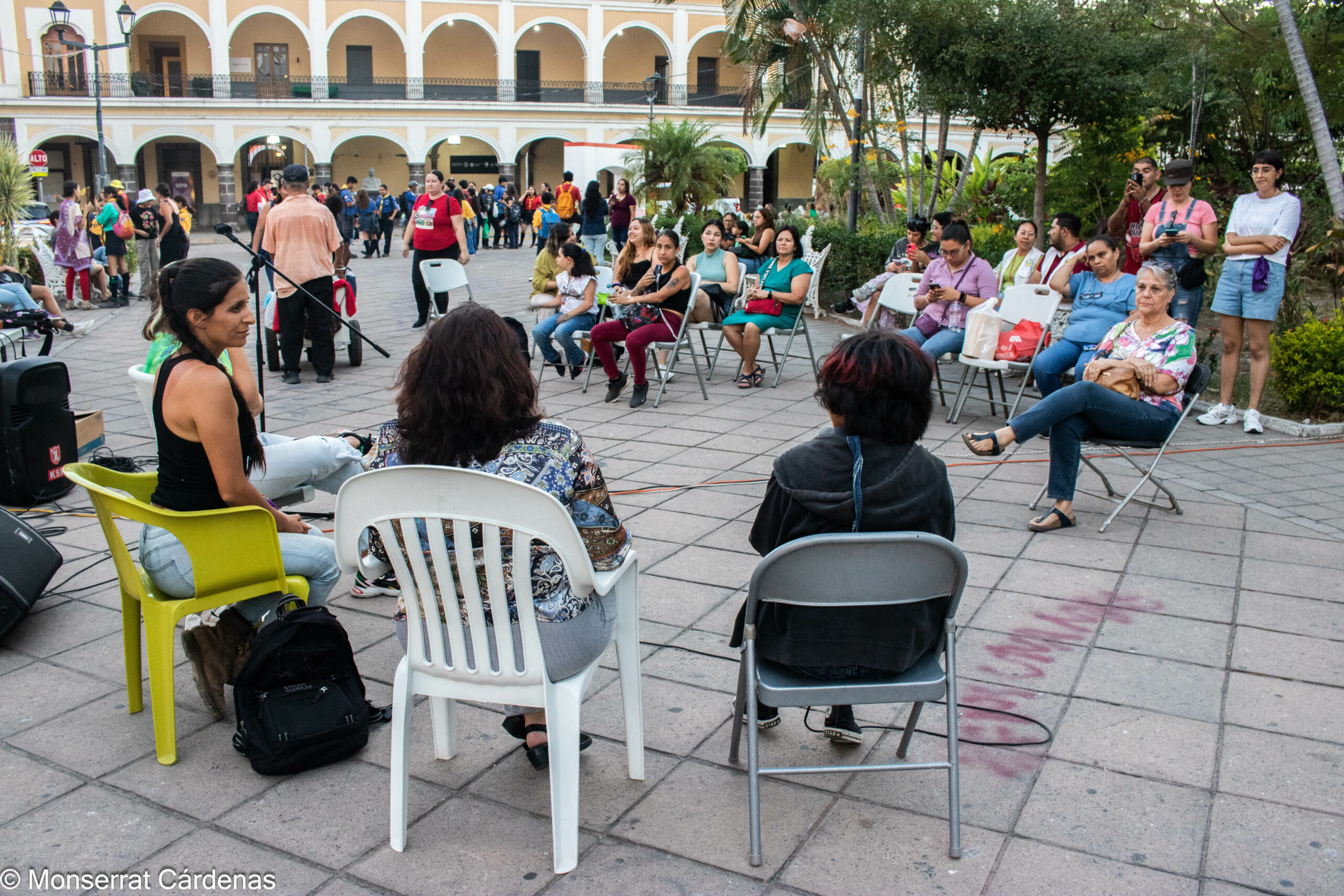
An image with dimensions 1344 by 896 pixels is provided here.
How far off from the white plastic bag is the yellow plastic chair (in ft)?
14.9

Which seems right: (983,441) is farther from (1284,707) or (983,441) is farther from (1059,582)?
(1284,707)

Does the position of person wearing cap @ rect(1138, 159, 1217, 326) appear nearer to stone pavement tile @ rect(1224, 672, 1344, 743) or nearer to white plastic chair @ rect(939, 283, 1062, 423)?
white plastic chair @ rect(939, 283, 1062, 423)

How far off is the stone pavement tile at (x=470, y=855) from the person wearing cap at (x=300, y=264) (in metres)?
5.71

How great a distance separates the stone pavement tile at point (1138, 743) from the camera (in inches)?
106

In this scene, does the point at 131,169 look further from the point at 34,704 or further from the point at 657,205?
the point at 34,704

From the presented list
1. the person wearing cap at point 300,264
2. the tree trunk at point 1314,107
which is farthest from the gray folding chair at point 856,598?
the tree trunk at point 1314,107

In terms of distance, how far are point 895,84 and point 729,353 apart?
18.8ft

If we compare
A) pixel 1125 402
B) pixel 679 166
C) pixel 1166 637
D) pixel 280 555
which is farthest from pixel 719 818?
pixel 679 166

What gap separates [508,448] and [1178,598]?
2665 mm

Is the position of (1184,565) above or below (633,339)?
below

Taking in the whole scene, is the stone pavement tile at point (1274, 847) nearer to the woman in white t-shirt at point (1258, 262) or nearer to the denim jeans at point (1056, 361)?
the denim jeans at point (1056, 361)

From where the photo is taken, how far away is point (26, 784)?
8.61 feet

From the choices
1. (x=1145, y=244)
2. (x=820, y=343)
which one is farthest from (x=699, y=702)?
(x=820, y=343)

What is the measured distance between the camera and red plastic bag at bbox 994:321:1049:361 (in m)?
6.41
